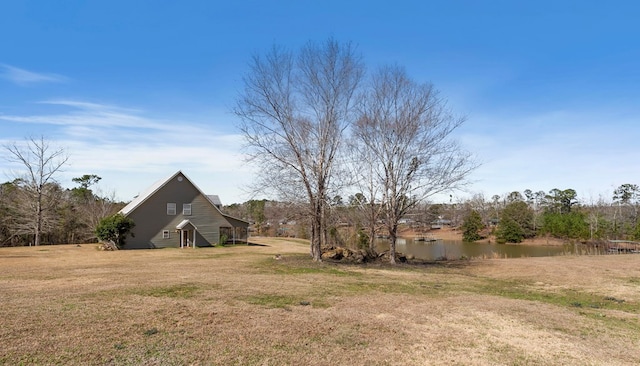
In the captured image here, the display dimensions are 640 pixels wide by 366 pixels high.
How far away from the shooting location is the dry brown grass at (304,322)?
16.9 ft

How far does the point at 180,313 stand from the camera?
706 cm

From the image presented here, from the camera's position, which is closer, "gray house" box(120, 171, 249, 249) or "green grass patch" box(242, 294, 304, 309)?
"green grass patch" box(242, 294, 304, 309)

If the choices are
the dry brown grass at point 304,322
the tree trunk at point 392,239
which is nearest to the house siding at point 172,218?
the dry brown grass at point 304,322

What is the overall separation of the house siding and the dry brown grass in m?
17.7

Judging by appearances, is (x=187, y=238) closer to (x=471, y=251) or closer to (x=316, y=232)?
(x=316, y=232)

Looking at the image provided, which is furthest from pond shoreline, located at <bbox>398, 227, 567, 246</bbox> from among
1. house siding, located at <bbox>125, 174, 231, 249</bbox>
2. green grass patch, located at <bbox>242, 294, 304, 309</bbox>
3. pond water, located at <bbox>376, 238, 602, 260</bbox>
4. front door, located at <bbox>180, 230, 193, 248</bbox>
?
green grass patch, located at <bbox>242, 294, 304, 309</bbox>

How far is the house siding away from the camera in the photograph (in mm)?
29359

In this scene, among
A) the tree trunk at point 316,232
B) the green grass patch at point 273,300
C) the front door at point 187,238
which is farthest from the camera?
the front door at point 187,238

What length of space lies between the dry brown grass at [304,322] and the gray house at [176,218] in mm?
17725

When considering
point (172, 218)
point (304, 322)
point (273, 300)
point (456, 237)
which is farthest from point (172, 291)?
point (456, 237)

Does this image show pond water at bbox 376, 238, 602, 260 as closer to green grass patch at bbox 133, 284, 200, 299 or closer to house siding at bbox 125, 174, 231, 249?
house siding at bbox 125, 174, 231, 249

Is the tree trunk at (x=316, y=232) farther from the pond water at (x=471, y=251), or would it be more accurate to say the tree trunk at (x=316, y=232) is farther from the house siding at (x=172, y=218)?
the house siding at (x=172, y=218)

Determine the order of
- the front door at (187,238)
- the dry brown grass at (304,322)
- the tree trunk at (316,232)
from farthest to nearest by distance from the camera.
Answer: the front door at (187,238), the tree trunk at (316,232), the dry brown grass at (304,322)

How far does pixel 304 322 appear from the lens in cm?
672
